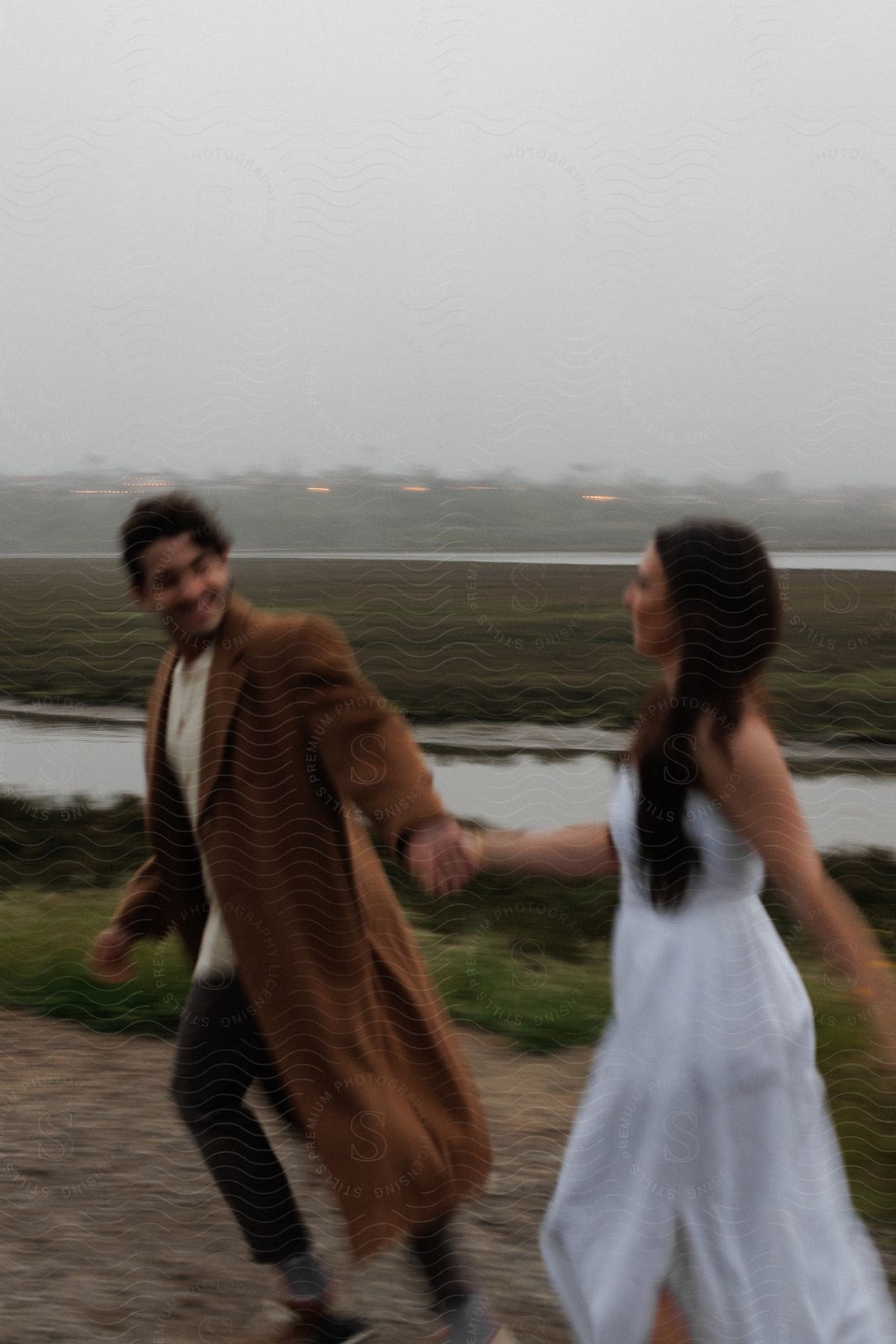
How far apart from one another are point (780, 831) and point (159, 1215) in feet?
5.38

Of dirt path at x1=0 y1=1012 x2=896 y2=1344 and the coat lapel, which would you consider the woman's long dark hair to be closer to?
the coat lapel

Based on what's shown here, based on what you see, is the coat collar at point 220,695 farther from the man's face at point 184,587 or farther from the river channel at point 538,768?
the river channel at point 538,768

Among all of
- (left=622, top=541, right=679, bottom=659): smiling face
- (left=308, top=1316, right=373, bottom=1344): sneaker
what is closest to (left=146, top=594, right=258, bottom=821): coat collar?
(left=622, top=541, right=679, bottom=659): smiling face

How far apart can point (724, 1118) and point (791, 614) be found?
1.04 metres

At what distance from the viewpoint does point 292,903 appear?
219 cm

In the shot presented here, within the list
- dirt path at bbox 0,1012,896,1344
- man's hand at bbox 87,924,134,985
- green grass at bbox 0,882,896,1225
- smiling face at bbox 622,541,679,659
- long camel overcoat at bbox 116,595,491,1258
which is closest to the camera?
smiling face at bbox 622,541,679,659

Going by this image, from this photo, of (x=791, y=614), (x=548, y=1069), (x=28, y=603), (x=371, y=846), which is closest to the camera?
(x=371, y=846)

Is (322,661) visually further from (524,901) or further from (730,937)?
(524,901)

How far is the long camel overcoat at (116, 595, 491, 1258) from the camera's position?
2150 millimetres

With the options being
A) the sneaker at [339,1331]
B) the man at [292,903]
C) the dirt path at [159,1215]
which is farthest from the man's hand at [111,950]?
the sneaker at [339,1331]

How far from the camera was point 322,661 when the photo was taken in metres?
2.16

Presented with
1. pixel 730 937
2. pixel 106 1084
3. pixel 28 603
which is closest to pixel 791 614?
pixel 730 937

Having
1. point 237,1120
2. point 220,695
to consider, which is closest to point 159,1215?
point 237,1120

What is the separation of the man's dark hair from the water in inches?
24.2
